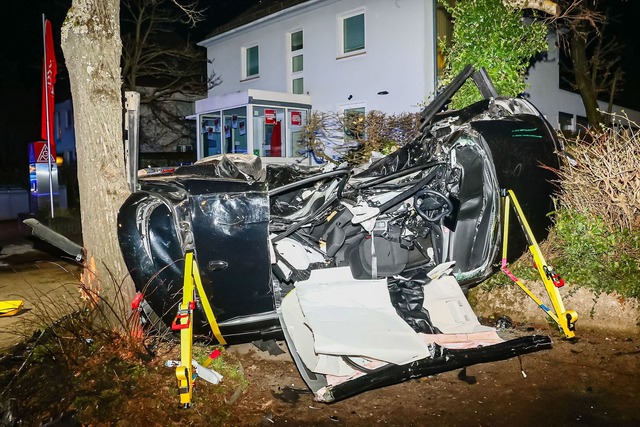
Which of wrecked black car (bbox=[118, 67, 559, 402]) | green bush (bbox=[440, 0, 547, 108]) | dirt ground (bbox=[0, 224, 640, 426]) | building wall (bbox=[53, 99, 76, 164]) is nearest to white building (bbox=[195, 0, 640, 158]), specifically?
Result: green bush (bbox=[440, 0, 547, 108])

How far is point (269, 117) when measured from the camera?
16.7m

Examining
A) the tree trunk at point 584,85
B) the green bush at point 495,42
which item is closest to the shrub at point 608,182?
the green bush at point 495,42

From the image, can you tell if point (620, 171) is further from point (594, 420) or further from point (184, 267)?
point (184, 267)

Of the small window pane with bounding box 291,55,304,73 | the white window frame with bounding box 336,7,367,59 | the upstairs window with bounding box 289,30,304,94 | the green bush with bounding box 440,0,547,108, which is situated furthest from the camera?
the small window pane with bounding box 291,55,304,73

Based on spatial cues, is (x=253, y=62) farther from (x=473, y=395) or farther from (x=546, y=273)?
(x=473, y=395)

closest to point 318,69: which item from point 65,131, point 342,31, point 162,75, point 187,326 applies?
point 342,31

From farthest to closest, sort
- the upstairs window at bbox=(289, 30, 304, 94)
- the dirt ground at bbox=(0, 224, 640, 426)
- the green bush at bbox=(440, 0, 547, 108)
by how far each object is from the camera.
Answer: the upstairs window at bbox=(289, 30, 304, 94) → the green bush at bbox=(440, 0, 547, 108) → the dirt ground at bbox=(0, 224, 640, 426)

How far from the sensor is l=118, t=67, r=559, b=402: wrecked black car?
3648mm

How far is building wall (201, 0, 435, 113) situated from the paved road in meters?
7.45

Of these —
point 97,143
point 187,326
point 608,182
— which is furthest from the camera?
point 608,182

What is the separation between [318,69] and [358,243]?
1267cm

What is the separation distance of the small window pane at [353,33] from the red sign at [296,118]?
8.26 feet

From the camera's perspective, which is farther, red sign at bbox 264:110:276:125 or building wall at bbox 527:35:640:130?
red sign at bbox 264:110:276:125

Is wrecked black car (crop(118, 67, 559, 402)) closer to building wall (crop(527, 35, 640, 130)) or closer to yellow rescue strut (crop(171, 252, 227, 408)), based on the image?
yellow rescue strut (crop(171, 252, 227, 408))
